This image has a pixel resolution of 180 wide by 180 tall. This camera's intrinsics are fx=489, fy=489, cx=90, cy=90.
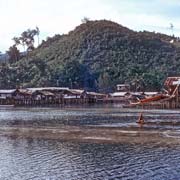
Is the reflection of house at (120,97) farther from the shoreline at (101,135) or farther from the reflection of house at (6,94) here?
the shoreline at (101,135)

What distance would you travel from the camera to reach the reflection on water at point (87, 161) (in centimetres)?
2992

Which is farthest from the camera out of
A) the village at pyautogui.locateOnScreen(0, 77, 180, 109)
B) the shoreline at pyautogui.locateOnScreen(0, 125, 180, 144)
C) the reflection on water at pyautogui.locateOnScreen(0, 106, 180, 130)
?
the village at pyautogui.locateOnScreen(0, 77, 180, 109)

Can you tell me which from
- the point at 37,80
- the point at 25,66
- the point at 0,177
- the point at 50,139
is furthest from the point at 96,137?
the point at 25,66

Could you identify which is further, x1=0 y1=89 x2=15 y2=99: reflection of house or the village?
x1=0 y1=89 x2=15 y2=99: reflection of house

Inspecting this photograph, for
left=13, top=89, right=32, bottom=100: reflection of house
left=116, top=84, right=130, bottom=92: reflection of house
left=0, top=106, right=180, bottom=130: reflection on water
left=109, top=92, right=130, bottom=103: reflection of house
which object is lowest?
left=0, top=106, right=180, bottom=130: reflection on water

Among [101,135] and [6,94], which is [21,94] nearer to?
[6,94]

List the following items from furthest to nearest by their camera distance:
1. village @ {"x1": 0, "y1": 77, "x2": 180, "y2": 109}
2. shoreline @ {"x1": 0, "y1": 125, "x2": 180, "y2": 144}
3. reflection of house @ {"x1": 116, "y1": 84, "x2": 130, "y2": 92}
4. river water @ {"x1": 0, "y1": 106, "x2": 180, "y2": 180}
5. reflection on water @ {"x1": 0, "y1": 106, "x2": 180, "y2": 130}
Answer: reflection of house @ {"x1": 116, "y1": 84, "x2": 130, "y2": 92}
village @ {"x1": 0, "y1": 77, "x2": 180, "y2": 109}
reflection on water @ {"x1": 0, "y1": 106, "x2": 180, "y2": 130}
shoreline @ {"x1": 0, "y1": 125, "x2": 180, "y2": 144}
river water @ {"x1": 0, "y1": 106, "x2": 180, "y2": 180}

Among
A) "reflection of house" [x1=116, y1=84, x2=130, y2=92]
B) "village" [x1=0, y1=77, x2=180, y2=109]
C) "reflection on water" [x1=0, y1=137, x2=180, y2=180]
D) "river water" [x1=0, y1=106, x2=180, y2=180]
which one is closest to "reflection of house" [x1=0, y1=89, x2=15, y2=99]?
"village" [x1=0, y1=77, x2=180, y2=109]

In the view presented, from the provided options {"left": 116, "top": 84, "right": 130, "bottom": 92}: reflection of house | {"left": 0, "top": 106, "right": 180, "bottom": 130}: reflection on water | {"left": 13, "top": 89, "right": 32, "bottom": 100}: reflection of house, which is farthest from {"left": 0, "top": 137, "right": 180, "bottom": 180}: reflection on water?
{"left": 116, "top": 84, "right": 130, "bottom": 92}: reflection of house

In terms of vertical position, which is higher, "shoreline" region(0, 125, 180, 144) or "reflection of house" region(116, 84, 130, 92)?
"reflection of house" region(116, 84, 130, 92)

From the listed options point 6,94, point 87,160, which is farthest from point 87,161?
point 6,94

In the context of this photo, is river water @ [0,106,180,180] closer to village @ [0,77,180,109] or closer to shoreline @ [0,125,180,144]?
shoreline @ [0,125,180,144]

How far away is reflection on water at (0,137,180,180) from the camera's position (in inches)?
1178

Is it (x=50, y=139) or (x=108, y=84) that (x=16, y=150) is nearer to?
(x=50, y=139)
